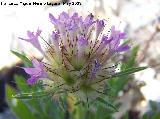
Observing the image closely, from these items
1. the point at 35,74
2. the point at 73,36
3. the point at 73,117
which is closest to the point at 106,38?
the point at 73,36

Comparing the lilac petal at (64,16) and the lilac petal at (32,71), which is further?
the lilac petal at (64,16)

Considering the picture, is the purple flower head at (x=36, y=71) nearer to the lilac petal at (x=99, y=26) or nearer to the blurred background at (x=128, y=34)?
the lilac petal at (x=99, y=26)

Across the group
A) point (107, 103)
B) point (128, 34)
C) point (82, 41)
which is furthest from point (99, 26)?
point (128, 34)

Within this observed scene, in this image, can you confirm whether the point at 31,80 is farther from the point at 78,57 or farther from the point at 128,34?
the point at 128,34

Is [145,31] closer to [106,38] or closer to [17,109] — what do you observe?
[17,109]

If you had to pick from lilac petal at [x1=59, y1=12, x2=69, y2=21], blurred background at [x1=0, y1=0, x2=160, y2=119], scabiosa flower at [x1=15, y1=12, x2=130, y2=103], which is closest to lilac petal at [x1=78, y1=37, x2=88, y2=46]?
scabiosa flower at [x1=15, y1=12, x2=130, y2=103]

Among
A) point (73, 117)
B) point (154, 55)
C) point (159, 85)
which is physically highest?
point (154, 55)

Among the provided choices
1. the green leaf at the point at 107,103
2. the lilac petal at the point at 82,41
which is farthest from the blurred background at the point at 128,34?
the lilac petal at the point at 82,41
